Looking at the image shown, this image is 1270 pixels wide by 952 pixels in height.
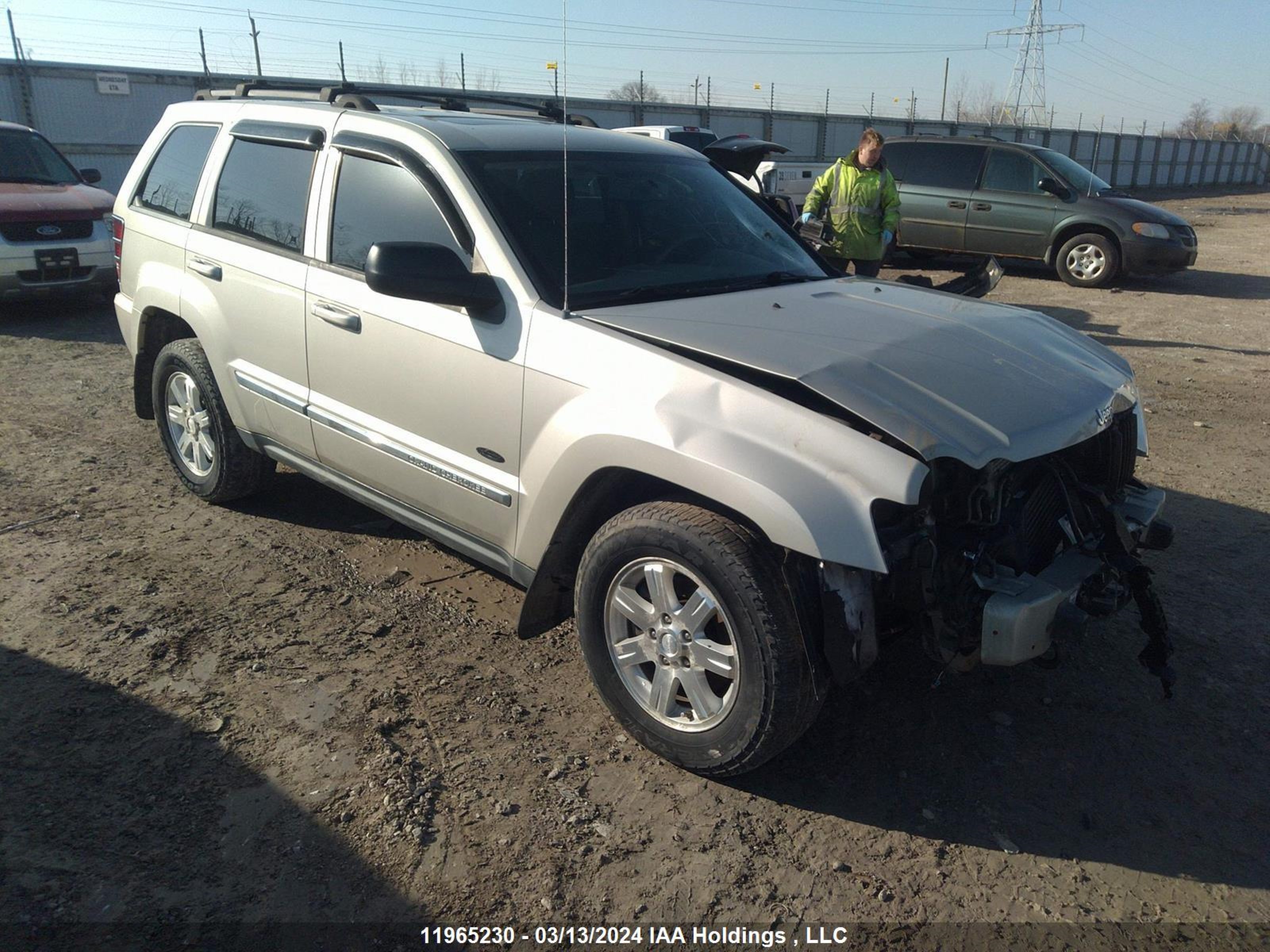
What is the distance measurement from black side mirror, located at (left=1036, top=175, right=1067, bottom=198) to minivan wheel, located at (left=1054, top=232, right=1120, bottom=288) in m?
0.58

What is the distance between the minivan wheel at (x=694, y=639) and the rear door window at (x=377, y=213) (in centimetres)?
133

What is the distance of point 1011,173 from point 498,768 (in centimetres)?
1224

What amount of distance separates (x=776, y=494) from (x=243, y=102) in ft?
12.0

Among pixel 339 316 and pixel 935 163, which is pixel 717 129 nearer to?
pixel 935 163

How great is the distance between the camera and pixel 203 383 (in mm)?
4785

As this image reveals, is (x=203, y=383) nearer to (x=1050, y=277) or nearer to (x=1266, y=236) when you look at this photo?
(x=1050, y=277)

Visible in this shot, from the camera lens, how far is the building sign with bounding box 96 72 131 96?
1966 cm

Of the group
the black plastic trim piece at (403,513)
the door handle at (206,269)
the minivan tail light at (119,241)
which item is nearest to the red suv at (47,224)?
the minivan tail light at (119,241)

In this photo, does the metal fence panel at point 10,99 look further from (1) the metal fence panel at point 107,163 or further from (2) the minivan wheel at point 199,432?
(2) the minivan wheel at point 199,432

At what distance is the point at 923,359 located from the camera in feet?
10.3

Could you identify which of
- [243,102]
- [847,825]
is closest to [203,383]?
[243,102]

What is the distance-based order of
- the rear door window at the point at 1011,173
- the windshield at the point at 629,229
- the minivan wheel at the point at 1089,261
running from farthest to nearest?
1. the rear door window at the point at 1011,173
2. the minivan wheel at the point at 1089,261
3. the windshield at the point at 629,229

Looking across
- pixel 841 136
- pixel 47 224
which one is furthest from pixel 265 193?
pixel 841 136

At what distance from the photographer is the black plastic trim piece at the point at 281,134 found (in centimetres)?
413
